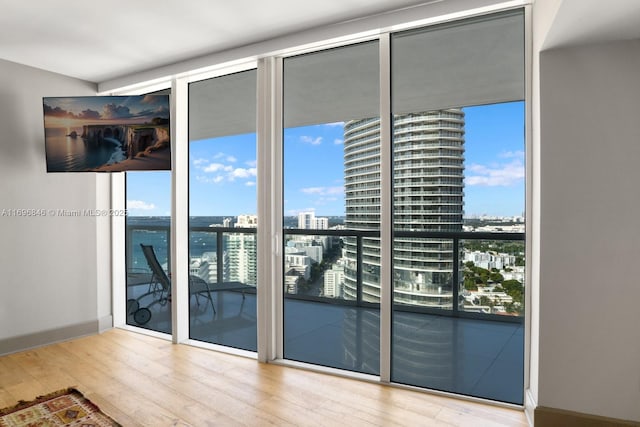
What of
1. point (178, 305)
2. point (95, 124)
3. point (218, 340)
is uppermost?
point (95, 124)

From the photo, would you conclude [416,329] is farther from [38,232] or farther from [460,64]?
[38,232]

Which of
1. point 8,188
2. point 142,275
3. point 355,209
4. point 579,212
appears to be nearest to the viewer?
point 579,212

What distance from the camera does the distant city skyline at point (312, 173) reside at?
267 cm

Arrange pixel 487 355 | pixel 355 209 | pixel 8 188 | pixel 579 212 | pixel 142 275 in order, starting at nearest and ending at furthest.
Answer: pixel 579 212 < pixel 487 355 < pixel 355 209 < pixel 8 188 < pixel 142 275

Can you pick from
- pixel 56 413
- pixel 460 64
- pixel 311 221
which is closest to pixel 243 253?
pixel 311 221

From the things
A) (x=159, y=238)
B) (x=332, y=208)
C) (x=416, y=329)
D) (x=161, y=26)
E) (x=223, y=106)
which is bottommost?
(x=416, y=329)

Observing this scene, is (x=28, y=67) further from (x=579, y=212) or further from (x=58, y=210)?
(x=579, y=212)

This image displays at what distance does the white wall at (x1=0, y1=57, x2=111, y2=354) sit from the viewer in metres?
3.66

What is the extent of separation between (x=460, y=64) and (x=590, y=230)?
51.7 inches

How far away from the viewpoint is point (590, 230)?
7.24 feet

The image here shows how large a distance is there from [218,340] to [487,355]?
7.56 ft

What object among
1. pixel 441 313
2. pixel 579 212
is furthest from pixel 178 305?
pixel 579 212

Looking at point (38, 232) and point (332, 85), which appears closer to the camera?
point (332, 85)

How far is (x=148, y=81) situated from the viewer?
13.1 feet
